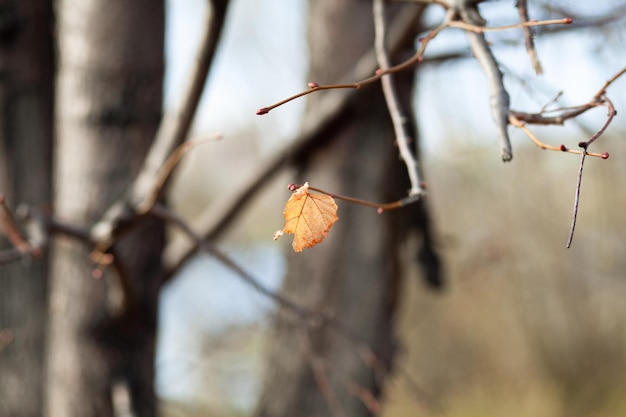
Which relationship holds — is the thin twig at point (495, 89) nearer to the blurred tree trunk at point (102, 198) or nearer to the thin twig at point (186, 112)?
the thin twig at point (186, 112)

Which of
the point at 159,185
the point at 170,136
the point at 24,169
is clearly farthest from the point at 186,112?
the point at 24,169

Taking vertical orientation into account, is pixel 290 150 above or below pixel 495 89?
below

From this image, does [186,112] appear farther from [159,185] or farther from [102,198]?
[102,198]

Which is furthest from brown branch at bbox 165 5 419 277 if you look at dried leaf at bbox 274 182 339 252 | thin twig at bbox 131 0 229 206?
dried leaf at bbox 274 182 339 252

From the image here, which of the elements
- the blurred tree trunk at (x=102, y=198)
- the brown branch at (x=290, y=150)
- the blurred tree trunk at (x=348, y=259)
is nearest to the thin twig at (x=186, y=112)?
the blurred tree trunk at (x=102, y=198)

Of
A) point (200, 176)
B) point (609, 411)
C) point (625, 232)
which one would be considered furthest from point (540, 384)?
point (200, 176)
